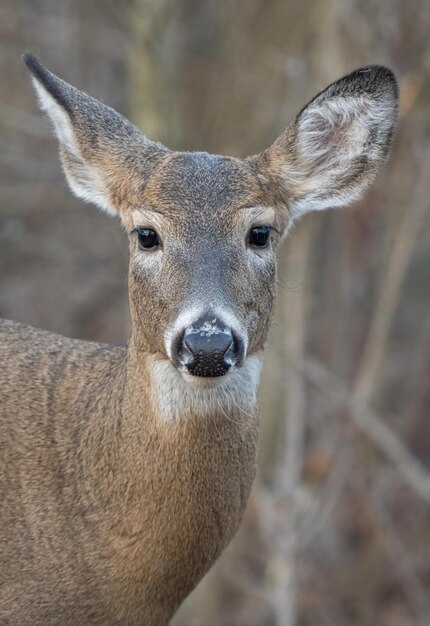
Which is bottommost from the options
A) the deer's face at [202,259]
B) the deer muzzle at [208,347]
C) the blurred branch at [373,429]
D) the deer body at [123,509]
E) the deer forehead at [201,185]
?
the blurred branch at [373,429]

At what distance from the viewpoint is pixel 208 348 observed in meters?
4.75

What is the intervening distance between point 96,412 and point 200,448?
0.56 metres

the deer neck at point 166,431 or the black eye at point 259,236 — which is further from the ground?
the black eye at point 259,236

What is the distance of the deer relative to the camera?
17.5 ft

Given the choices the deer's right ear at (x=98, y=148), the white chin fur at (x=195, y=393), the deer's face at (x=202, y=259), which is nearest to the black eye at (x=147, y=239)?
the deer's face at (x=202, y=259)

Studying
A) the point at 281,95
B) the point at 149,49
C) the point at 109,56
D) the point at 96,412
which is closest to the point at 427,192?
the point at 149,49

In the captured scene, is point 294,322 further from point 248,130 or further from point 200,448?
point 200,448

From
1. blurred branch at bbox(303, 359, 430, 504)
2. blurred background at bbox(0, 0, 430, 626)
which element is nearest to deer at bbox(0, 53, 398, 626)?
blurred background at bbox(0, 0, 430, 626)

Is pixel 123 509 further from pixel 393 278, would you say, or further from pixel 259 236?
pixel 393 278

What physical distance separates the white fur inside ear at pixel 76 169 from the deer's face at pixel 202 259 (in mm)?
325

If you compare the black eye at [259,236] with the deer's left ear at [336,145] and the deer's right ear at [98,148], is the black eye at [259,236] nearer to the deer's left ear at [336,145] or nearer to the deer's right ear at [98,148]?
the deer's left ear at [336,145]

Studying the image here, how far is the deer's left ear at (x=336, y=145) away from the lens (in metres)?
5.94

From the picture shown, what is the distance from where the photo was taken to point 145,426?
5.46 meters

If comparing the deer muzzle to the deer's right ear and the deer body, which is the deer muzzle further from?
the deer's right ear
